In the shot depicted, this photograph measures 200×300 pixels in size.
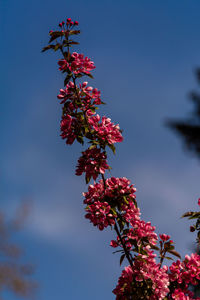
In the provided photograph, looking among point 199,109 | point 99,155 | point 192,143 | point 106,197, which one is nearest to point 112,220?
point 106,197

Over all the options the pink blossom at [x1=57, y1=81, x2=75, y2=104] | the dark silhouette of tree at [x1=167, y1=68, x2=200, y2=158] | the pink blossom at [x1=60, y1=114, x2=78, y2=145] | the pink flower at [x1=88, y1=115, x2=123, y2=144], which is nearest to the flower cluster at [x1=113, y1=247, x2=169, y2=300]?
the pink flower at [x1=88, y1=115, x2=123, y2=144]

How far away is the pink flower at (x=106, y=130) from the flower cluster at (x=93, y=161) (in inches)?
5.5

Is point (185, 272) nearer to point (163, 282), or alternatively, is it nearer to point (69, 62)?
point (163, 282)

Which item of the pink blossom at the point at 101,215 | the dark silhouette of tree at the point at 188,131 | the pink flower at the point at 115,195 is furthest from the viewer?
the dark silhouette of tree at the point at 188,131

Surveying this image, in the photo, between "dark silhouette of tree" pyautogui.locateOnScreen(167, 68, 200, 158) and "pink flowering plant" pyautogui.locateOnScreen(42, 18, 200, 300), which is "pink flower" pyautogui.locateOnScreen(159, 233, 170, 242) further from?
"dark silhouette of tree" pyautogui.locateOnScreen(167, 68, 200, 158)

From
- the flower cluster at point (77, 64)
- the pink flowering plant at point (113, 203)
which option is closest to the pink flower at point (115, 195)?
the pink flowering plant at point (113, 203)

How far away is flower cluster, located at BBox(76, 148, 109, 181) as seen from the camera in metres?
2.83

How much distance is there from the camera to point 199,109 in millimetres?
11688

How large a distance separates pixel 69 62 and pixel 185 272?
2247 millimetres

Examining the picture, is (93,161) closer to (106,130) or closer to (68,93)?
(106,130)

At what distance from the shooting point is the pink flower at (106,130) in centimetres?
282

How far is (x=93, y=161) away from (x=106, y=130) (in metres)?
0.30

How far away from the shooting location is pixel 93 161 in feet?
9.24

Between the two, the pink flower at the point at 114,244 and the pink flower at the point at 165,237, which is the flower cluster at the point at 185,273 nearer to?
the pink flower at the point at 165,237
